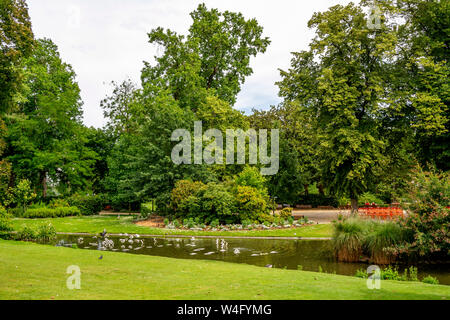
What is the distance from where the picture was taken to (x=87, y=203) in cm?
3584

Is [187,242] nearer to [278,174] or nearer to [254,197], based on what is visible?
[254,197]

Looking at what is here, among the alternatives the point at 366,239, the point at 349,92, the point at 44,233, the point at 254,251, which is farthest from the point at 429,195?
the point at 44,233

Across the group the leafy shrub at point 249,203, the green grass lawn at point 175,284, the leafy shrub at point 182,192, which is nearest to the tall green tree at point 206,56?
the leafy shrub at point 182,192

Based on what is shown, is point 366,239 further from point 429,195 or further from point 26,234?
point 26,234

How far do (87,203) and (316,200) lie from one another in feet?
89.2

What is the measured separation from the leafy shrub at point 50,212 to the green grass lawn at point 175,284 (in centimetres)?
2269

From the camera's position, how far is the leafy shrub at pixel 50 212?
30.0 m

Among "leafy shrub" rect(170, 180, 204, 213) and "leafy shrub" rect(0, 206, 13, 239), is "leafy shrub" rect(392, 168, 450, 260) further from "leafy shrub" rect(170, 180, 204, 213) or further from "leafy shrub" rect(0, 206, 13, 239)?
"leafy shrub" rect(0, 206, 13, 239)

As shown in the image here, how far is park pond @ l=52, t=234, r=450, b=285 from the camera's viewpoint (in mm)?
11766

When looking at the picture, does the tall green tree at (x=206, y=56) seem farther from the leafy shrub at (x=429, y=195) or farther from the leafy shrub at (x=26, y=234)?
the leafy shrub at (x=429, y=195)

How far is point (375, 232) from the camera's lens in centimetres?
1304

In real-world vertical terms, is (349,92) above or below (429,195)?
above

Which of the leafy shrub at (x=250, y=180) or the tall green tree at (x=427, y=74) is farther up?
the tall green tree at (x=427, y=74)

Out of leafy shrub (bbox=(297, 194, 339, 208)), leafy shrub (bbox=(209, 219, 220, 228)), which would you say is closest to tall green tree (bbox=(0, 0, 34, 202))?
leafy shrub (bbox=(209, 219, 220, 228))
